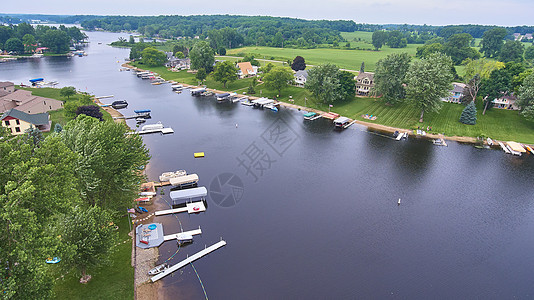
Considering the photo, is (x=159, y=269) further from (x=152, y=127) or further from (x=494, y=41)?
(x=494, y=41)

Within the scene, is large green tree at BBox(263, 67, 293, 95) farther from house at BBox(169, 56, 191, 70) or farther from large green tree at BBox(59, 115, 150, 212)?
large green tree at BBox(59, 115, 150, 212)

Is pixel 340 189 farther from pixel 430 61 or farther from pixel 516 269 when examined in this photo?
pixel 430 61

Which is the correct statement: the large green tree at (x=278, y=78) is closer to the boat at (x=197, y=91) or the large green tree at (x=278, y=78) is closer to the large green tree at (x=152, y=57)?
the boat at (x=197, y=91)

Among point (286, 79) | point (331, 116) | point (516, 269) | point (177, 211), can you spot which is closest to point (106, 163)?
point (177, 211)

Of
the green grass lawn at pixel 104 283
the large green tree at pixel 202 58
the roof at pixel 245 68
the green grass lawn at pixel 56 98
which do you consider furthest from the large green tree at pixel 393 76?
the green grass lawn at pixel 104 283

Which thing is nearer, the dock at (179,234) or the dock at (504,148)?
the dock at (179,234)

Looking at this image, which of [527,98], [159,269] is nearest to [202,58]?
[527,98]
